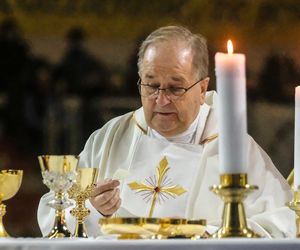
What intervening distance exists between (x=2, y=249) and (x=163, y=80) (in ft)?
5.31

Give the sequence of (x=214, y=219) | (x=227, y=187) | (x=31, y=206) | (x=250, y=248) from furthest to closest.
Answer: (x=31, y=206) < (x=214, y=219) < (x=227, y=187) < (x=250, y=248)

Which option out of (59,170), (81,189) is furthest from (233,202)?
(81,189)

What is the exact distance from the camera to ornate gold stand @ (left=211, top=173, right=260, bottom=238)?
1959 millimetres

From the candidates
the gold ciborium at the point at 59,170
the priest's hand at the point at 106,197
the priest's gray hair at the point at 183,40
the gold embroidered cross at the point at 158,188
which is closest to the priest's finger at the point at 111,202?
the priest's hand at the point at 106,197

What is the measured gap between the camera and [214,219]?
3270 millimetres

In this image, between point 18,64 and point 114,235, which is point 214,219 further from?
point 18,64

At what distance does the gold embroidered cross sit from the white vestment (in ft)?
0.07

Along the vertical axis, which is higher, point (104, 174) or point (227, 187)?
point (104, 174)

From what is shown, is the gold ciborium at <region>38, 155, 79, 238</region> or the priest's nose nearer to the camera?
the gold ciborium at <region>38, 155, 79, 238</region>

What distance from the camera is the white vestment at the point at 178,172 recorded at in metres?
3.24

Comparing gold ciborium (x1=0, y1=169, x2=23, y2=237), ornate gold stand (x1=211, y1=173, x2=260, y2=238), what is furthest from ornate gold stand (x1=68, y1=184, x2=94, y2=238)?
ornate gold stand (x1=211, y1=173, x2=260, y2=238)

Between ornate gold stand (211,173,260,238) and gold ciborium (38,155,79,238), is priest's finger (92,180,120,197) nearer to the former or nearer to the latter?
gold ciborium (38,155,79,238)

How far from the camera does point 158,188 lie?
3379mm

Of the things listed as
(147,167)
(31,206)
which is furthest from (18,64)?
(147,167)
